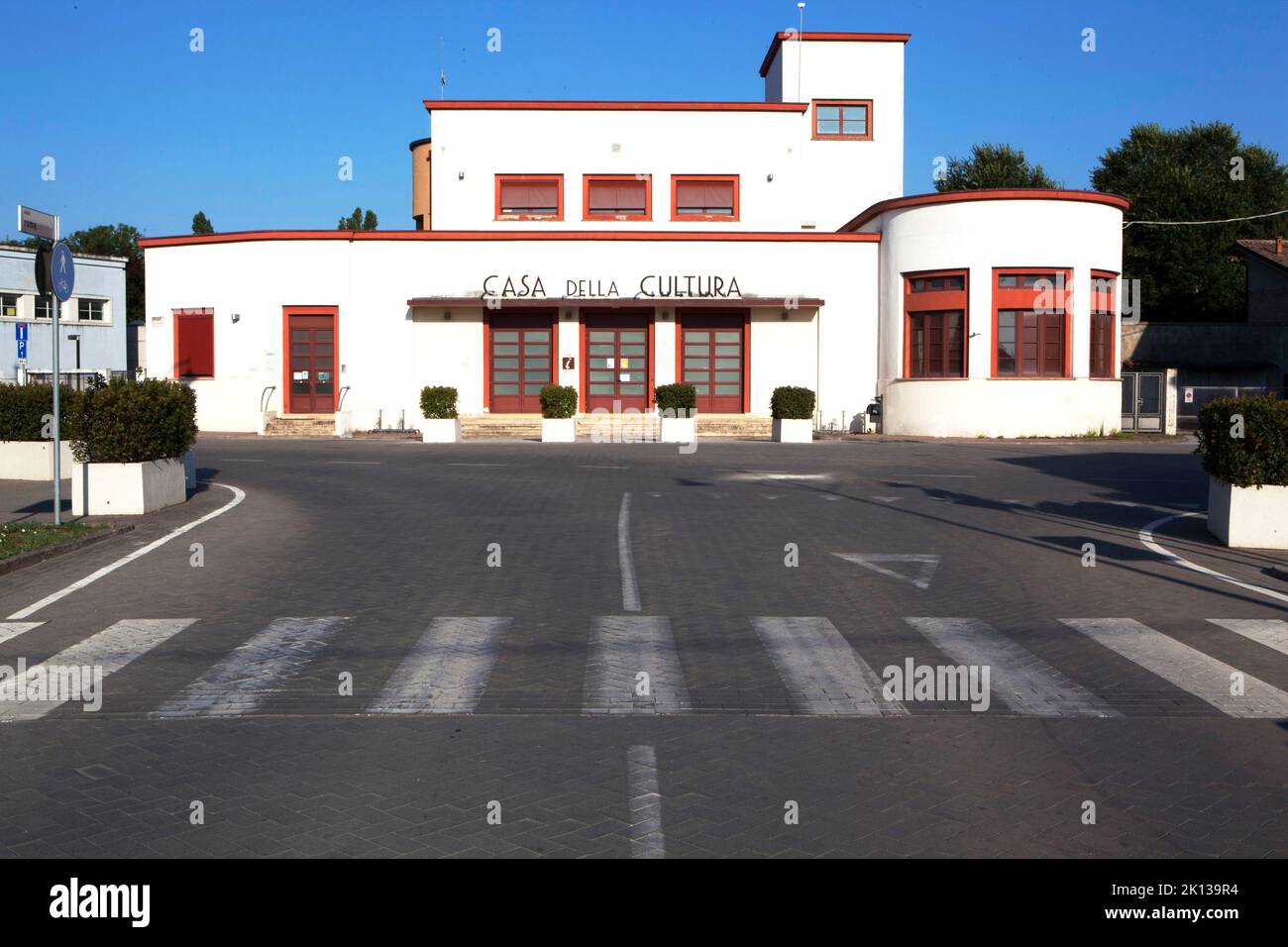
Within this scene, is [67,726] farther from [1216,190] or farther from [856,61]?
[1216,190]

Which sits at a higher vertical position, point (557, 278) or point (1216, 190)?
point (1216, 190)

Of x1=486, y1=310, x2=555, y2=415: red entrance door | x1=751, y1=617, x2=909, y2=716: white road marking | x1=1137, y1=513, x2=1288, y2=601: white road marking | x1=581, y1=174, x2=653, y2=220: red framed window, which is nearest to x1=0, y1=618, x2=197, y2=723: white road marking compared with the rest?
x1=751, y1=617, x2=909, y2=716: white road marking

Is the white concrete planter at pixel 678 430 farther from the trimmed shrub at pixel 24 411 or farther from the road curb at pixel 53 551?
the road curb at pixel 53 551

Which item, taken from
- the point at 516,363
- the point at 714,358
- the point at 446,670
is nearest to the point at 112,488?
the point at 446,670

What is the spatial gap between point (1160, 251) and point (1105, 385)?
30.6 m

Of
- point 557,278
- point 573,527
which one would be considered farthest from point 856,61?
point 573,527

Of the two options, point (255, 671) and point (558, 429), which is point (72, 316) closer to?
point (558, 429)

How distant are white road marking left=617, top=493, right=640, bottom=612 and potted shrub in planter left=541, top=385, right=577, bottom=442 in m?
15.0

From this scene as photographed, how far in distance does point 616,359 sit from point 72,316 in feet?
104

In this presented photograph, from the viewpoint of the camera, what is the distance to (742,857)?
4.85 m

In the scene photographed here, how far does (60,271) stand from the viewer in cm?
1464

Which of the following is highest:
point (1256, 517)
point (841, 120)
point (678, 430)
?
point (841, 120)

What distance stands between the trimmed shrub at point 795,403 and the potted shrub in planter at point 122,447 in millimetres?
18790

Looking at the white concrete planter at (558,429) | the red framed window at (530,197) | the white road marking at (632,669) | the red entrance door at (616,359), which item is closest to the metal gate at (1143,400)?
the red entrance door at (616,359)
